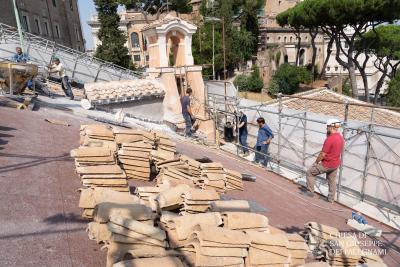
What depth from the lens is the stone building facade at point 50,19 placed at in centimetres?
2616

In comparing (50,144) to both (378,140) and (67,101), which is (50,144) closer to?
(67,101)

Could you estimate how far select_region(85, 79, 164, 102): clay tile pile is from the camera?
11891 millimetres

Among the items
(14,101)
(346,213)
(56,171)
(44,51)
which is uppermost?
(44,51)

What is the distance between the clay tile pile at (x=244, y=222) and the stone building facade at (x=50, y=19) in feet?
91.9

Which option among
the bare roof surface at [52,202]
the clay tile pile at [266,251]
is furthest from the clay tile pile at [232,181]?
the clay tile pile at [266,251]

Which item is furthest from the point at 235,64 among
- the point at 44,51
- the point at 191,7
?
the point at 44,51

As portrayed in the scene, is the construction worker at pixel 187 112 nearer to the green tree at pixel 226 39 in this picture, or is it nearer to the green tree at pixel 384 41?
the green tree at pixel 226 39

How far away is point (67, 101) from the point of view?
466 inches

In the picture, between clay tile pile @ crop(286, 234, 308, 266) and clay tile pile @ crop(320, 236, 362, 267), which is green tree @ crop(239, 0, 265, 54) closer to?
clay tile pile @ crop(320, 236, 362, 267)

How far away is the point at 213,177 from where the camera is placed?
5918 mm

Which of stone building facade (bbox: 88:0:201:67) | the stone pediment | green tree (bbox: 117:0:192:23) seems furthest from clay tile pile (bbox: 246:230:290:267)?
stone building facade (bbox: 88:0:201:67)

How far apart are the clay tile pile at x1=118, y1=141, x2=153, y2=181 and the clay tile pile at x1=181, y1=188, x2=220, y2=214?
1.64 m

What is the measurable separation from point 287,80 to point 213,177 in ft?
108

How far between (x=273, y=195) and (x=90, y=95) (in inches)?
317
